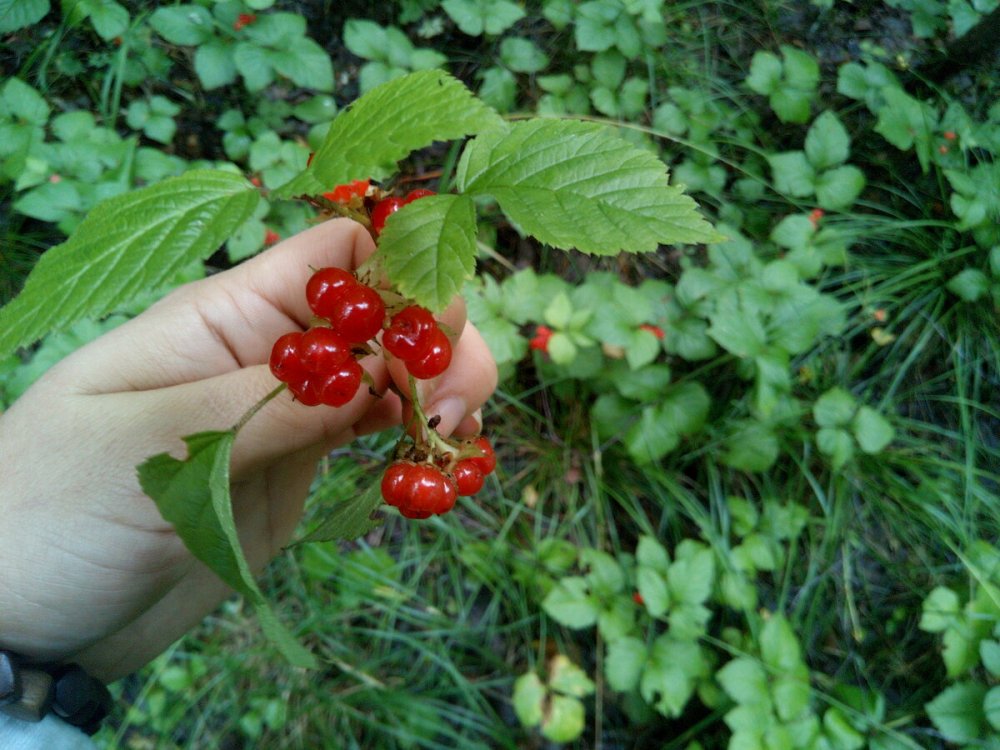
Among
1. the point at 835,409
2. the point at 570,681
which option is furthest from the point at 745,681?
the point at 835,409

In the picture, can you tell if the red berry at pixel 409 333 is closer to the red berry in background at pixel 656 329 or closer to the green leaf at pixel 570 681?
the red berry in background at pixel 656 329

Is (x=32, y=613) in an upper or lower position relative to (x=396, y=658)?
upper

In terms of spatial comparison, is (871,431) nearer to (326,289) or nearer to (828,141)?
(828,141)

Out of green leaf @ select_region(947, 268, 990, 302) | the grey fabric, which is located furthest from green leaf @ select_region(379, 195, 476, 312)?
green leaf @ select_region(947, 268, 990, 302)

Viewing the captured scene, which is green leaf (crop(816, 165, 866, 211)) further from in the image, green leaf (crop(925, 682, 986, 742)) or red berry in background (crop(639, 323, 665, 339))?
green leaf (crop(925, 682, 986, 742))

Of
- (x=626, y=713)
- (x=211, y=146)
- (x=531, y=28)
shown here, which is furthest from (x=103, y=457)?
(x=531, y=28)

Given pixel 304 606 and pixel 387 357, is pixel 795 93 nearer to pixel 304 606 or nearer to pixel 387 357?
pixel 387 357

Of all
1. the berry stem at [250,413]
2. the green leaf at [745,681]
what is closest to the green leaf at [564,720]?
the green leaf at [745,681]
